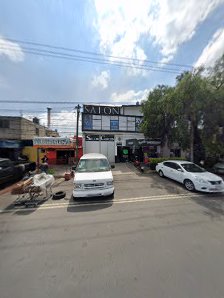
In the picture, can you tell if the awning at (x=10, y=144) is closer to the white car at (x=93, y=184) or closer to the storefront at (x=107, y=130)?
the storefront at (x=107, y=130)

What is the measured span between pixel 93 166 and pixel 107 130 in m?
14.8

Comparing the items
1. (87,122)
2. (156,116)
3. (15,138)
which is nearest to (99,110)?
(87,122)

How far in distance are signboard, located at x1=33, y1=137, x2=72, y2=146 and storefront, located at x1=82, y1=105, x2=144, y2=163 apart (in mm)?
2927

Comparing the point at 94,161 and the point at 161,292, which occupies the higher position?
the point at 94,161

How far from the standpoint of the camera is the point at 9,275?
10.4ft

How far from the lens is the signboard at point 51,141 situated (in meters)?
19.7

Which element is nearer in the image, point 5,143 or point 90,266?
point 90,266

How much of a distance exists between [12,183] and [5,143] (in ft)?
45.3

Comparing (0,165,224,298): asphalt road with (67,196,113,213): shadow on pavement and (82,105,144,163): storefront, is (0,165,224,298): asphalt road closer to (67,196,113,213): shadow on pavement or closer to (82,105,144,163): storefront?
(67,196,113,213): shadow on pavement

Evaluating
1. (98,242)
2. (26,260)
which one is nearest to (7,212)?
(26,260)

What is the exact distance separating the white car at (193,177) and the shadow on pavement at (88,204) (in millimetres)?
4598

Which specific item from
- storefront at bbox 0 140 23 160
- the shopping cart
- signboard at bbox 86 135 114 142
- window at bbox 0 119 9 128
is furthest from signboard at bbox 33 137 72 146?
the shopping cart

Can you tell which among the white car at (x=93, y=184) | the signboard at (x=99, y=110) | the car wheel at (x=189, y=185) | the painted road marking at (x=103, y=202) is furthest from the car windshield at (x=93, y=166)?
the signboard at (x=99, y=110)

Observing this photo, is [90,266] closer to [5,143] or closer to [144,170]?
[144,170]
